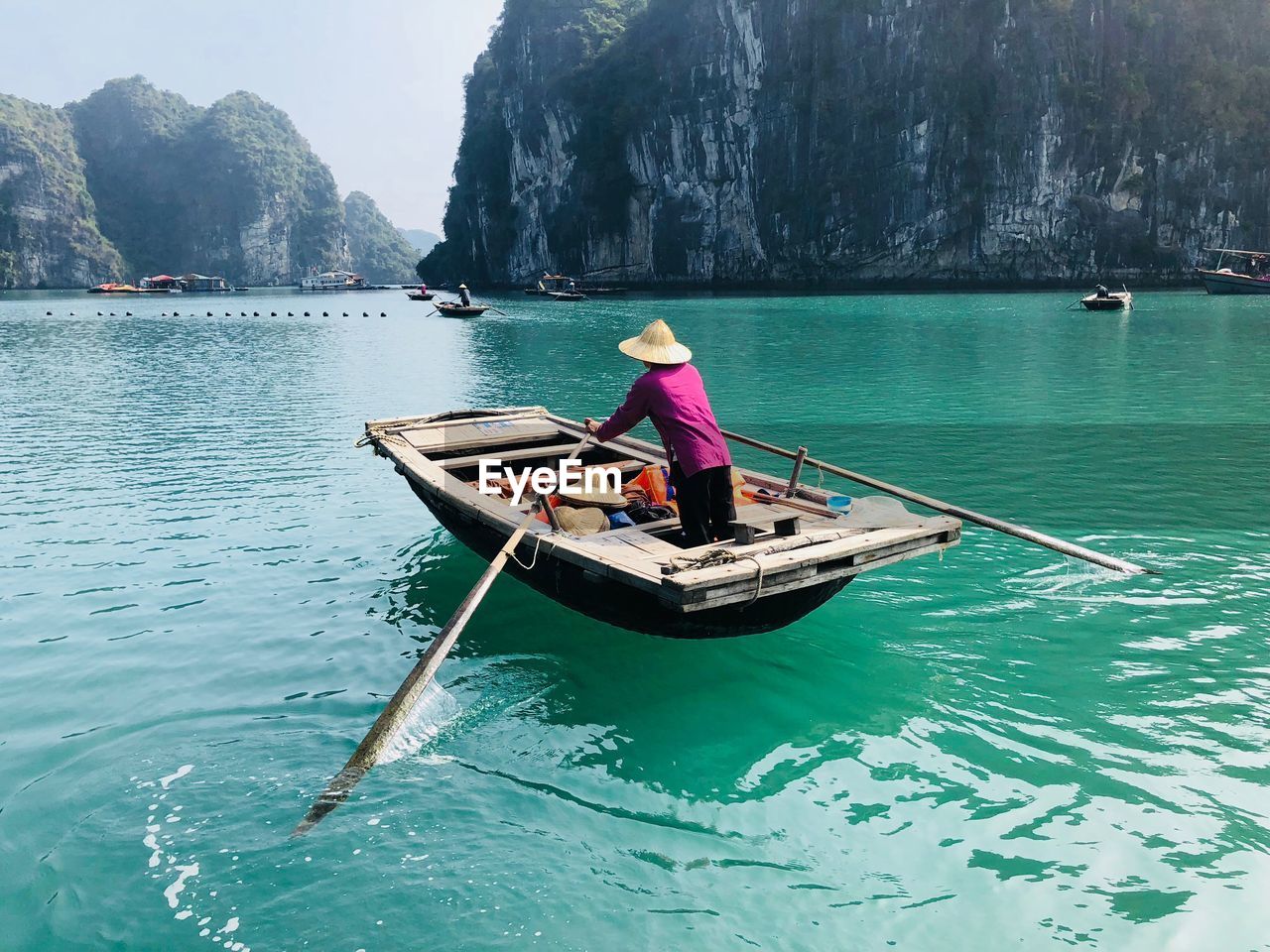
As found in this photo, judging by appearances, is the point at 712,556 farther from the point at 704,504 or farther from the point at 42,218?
the point at 42,218

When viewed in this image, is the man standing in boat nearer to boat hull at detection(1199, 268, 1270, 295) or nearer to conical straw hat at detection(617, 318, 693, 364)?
conical straw hat at detection(617, 318, 693, 364)

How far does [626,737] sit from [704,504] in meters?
1.68

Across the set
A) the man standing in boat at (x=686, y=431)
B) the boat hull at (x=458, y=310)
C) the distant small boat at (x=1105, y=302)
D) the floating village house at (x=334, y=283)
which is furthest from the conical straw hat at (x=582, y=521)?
the floating village house at (x=334, y=283)

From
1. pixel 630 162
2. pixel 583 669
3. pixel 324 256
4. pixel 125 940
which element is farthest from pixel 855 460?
pixel 324 256

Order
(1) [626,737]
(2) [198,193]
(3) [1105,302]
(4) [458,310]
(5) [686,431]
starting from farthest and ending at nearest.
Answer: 1. (2) [198,193]
2. (4) [458,310]
3. (3) [1105,302]
4. (5) [686,431]
5. (1) [626,737]

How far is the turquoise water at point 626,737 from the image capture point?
13.0 feet

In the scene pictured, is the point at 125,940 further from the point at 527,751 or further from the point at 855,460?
the point at 855,460

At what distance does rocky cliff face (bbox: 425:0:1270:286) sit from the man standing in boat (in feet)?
230

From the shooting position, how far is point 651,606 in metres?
5.39

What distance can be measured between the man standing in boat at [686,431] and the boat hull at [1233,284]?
54.6 metres

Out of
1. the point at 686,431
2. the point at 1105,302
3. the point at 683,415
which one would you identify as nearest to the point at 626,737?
the point at 686,431

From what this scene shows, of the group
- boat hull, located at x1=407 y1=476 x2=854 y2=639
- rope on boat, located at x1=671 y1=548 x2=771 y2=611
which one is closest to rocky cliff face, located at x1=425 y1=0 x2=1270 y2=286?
boat hull, located at x1=407 y1=476 x2=854 y2=639

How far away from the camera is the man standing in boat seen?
6.00 meters

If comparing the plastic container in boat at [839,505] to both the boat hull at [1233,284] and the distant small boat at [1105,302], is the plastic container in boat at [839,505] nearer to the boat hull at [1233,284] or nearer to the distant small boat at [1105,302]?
the distant small boat at [1105,302]
